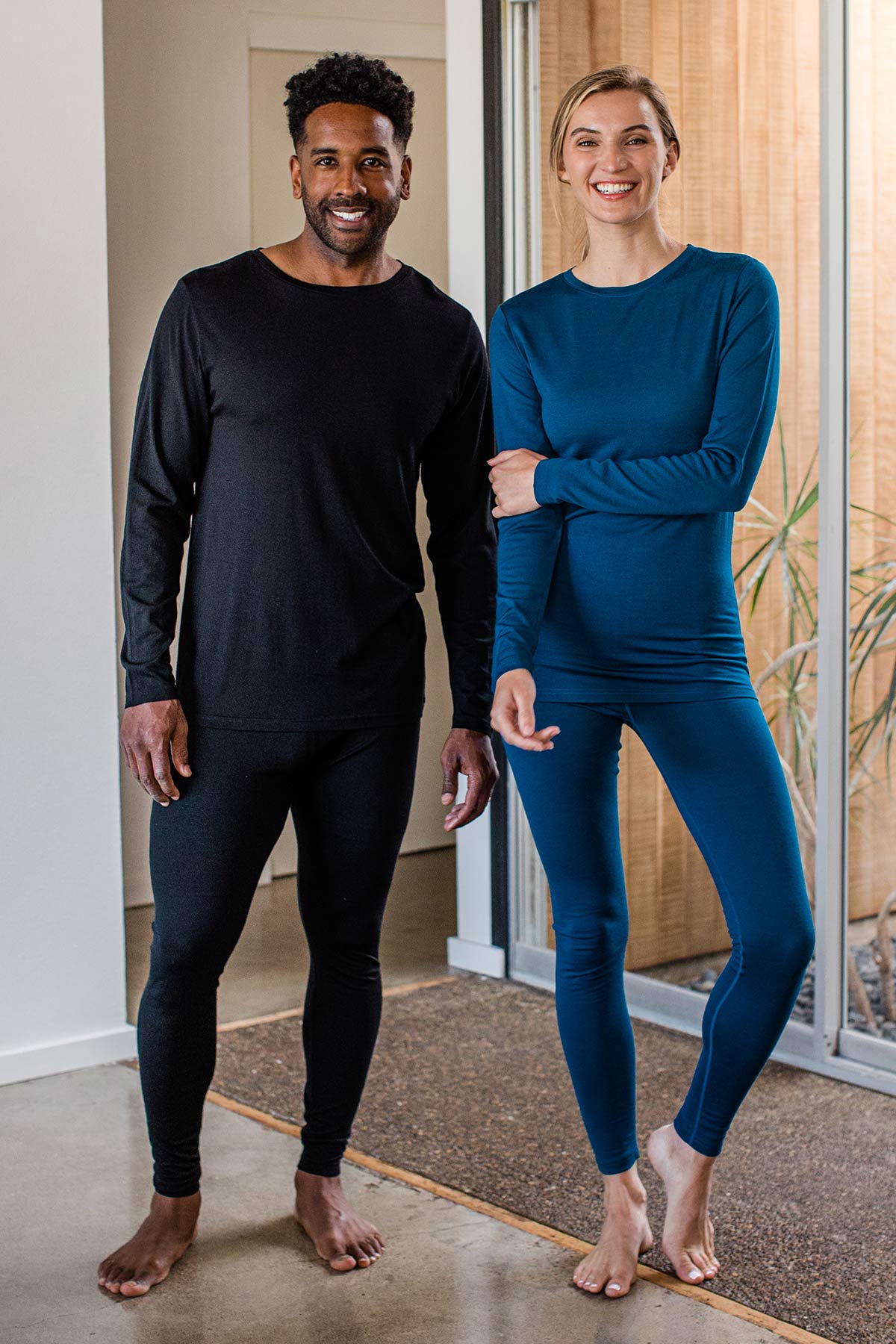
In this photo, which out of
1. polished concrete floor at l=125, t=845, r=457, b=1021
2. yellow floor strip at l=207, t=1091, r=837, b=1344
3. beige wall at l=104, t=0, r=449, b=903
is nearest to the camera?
yellow floor strip at l=207, t=1091, r=837, b=1344

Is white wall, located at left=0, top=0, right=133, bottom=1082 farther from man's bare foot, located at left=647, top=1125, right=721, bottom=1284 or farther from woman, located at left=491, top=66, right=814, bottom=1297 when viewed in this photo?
man's bare foot, located at left=647, top=1125, right=721, bottom=1284

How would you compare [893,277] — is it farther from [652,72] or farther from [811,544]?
[652,72]

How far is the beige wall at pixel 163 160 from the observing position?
4.18m

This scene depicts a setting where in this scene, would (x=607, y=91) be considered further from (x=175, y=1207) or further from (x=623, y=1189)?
(x=175, y=1207)

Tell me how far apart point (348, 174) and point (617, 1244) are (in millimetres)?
1495

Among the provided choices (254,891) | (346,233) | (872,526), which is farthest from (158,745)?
(872,526)

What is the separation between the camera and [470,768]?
2189 millimetres

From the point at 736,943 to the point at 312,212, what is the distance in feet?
3.63

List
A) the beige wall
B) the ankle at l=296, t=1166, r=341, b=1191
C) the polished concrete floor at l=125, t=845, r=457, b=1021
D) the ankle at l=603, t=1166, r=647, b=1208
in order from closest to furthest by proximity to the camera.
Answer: the ankle at l=603, t=1166, r=647, b=1208, the ankle at l=296, t=1166, r=341, b=1191, the polished concrete floor at l=125, t=845, r=457, b=1021, the beige wall

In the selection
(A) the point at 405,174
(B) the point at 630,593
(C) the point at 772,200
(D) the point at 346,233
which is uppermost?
(C) the point at 772,200

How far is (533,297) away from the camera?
204 centimetres

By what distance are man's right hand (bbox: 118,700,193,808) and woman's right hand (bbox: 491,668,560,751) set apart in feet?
1.40

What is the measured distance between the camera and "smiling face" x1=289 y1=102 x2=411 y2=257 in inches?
76.7

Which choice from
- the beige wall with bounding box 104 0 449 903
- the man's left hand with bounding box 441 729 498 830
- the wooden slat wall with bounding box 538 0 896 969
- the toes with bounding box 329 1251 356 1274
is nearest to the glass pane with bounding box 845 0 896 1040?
the wooden slat wall with bounding box 538 0 896 969
